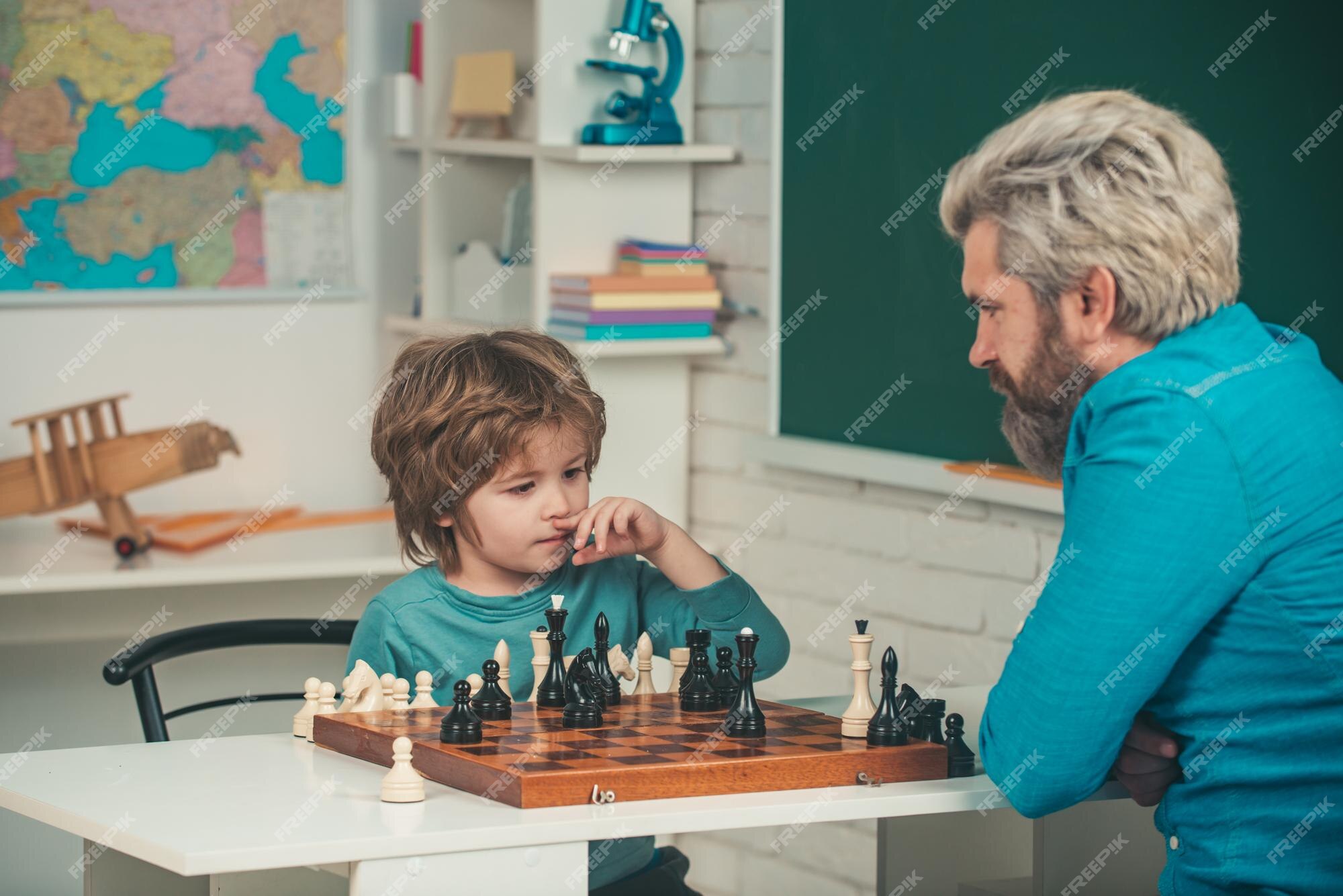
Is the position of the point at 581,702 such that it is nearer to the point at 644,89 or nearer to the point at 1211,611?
the point at 1211,611

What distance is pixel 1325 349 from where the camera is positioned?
228 centimetres

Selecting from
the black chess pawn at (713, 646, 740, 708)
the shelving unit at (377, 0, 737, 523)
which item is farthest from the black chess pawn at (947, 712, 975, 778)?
the shelving unit at (377, 0, 737, 523)

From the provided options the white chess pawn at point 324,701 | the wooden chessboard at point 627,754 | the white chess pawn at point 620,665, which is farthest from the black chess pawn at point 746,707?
the white chess pawn at point 324,701

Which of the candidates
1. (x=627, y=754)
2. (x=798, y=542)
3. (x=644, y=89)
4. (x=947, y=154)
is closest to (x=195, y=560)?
(x=798, y=542)

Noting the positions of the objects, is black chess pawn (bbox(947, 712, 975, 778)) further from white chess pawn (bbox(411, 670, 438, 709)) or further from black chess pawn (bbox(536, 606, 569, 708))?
white chess pawn (bbox(411, 670, 438, 709))

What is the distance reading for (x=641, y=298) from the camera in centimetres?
351

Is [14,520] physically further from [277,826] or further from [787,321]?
[277,826]

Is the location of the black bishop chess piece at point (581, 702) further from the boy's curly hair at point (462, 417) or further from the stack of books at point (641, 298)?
the stack of books at point (641, 298)

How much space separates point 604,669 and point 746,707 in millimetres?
220

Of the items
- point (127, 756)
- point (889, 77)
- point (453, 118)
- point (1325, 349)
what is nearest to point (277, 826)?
point (127, 756)

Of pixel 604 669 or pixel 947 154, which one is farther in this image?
pixel 947 154

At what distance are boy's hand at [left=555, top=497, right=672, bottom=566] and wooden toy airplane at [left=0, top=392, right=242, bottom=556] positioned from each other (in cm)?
157

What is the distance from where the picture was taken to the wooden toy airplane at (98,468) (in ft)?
10.9

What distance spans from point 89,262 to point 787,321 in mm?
1582
